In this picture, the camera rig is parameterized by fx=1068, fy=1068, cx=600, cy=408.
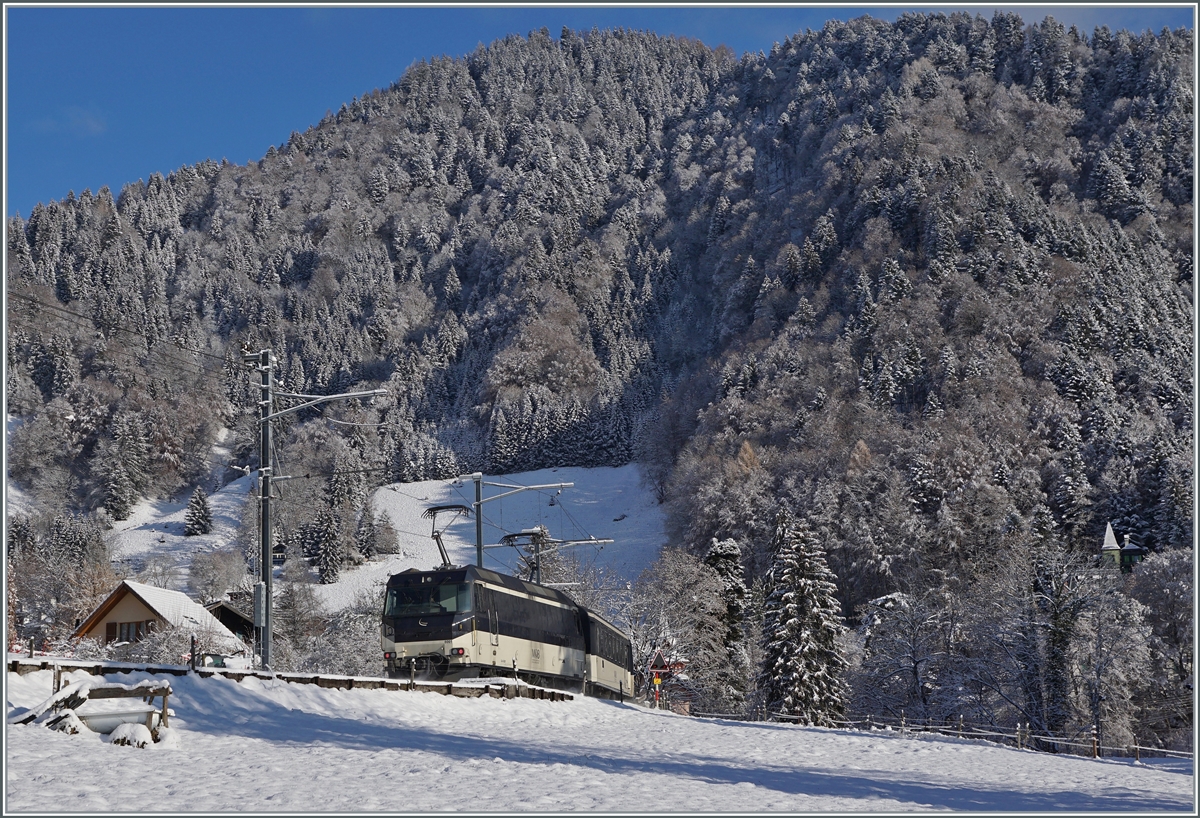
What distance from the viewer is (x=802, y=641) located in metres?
45.2

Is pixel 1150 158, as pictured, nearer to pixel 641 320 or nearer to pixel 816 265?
pixel 816 265


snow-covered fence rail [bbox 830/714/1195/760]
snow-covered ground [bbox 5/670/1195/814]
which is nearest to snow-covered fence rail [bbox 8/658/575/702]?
snow-covered ground [bbox 5/670/1195/814]

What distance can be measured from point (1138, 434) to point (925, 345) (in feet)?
102

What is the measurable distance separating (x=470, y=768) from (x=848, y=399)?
101 m

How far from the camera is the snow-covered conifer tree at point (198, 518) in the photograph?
377 ft

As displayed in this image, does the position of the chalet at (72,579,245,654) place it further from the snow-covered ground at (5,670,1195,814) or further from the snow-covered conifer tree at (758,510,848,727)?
the snow-covered ground at (5,670,1195,814)

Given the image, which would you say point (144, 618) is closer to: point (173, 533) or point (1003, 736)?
point (1003, 736)

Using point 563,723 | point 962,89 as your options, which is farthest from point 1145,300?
point 563,723

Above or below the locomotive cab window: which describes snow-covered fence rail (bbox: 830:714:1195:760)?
below

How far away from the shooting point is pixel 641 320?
598 feet

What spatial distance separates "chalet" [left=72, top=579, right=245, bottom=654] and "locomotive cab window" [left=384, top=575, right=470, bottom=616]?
1123 inches

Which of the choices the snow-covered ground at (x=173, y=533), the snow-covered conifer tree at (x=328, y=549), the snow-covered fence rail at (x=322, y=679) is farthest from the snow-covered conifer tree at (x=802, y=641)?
the snow-covered ground at (x=173, y=533)

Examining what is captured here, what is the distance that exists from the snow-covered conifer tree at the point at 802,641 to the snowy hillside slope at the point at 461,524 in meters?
45.8

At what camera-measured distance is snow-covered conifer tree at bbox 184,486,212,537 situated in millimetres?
114938
